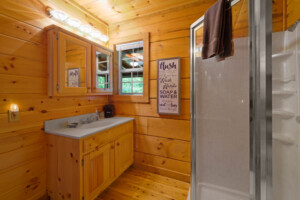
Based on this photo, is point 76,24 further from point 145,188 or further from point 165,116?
point 145,188

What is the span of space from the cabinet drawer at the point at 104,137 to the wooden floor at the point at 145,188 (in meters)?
0.62

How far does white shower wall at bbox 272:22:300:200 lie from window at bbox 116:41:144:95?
162cm

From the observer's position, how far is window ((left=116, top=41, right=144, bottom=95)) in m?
2.23

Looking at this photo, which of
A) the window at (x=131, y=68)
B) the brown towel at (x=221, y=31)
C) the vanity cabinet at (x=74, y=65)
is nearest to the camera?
the brown towel at (x=221, y=31)

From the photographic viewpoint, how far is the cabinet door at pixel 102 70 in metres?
1.89

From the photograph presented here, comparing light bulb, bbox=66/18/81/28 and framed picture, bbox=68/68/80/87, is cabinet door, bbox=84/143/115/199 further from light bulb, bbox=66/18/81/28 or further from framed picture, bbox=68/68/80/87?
light bulb, bbox=66/18/81/28

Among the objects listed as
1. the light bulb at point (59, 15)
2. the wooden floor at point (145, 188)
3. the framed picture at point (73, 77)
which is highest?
the light bulb at point (59, 15)

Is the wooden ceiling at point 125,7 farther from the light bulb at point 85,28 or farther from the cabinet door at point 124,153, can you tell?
the cabinet door at point 124,153

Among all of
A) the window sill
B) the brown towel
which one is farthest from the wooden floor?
the brown towel

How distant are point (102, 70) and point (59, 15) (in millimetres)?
790

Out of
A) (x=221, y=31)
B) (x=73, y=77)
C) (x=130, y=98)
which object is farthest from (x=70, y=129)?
(x=221, y=31)

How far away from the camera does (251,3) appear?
0.70 meters

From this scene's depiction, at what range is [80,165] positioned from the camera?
4.28ft

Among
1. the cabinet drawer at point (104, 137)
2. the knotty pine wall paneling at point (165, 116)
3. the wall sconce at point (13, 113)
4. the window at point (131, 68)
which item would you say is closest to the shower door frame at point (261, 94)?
the knotty pine wall paneling at point (165, 116)
